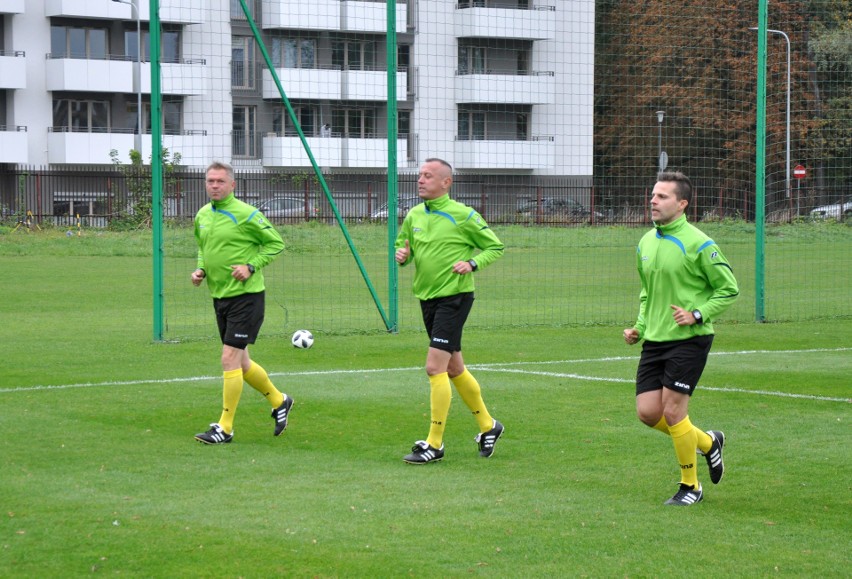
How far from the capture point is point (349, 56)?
2347 centimetres

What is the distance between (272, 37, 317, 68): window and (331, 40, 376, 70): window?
0.41 m

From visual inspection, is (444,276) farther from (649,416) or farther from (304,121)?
(304,121)

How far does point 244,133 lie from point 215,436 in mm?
11571

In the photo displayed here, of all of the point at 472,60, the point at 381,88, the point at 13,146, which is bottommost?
the point at 13,146

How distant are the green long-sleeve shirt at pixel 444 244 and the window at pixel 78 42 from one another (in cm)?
4255

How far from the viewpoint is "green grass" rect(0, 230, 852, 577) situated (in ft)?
20.4

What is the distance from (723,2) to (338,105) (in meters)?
6.52

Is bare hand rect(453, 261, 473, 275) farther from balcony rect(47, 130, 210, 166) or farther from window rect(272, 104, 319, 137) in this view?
balcony rect(47, 130, 210, 166)

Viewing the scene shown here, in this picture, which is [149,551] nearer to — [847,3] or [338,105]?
[338,105]

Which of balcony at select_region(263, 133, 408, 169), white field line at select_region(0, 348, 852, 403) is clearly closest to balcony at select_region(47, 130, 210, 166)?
balcony at select_region(263, 133, 408, 169)

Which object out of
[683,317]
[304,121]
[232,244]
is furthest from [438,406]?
[304,121]

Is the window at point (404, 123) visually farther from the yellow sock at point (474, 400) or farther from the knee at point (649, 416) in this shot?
the knee at point (649, 416)

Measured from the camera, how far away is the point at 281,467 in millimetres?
8352

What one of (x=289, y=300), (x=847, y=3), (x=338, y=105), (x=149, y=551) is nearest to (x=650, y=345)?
(x=149, y=551)
